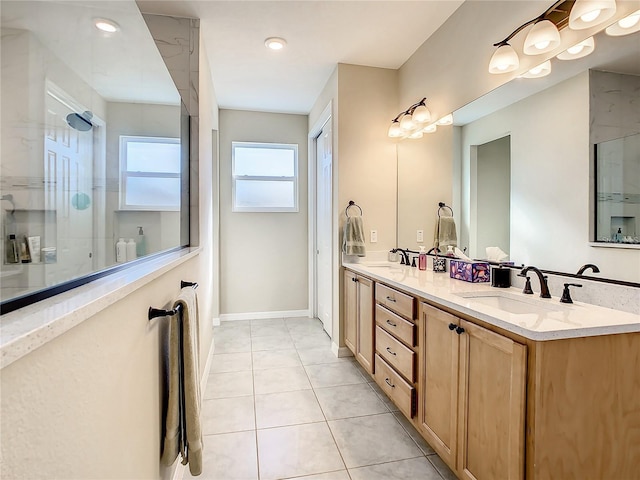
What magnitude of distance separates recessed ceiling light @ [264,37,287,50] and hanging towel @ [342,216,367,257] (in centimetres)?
153

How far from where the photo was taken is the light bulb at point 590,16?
136cm

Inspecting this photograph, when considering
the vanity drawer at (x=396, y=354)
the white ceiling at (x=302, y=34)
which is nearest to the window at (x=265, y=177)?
the white ceiling at (x=302, y=34)

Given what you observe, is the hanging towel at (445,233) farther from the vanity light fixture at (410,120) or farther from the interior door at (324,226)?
the interior door at (324,226)

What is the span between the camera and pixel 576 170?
1500 millimetres

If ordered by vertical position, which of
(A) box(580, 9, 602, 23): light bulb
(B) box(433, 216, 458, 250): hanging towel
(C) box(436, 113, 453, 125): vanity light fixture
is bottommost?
(B) box(433, 216, 458, 250): hanging towel

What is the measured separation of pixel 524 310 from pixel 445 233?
1056 millimetres

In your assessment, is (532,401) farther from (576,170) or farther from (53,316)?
(53,316)

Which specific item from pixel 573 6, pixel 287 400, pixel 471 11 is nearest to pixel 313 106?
pixel 471 11

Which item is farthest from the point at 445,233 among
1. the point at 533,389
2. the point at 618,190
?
the point at 533,389

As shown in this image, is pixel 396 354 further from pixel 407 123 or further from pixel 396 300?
pixel 407 123

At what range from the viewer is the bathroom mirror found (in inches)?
25.2

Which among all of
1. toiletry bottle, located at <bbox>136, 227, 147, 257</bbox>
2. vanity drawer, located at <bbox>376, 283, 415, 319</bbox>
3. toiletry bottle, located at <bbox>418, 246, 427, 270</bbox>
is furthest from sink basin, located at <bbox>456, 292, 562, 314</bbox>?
toiletry bottle, located at <bbox>136, 227, 147, 257</bbox>

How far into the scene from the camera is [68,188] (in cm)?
86

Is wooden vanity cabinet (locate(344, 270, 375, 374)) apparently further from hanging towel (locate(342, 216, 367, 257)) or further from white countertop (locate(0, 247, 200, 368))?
white countertop (locate(0, 247, 200, 368))
